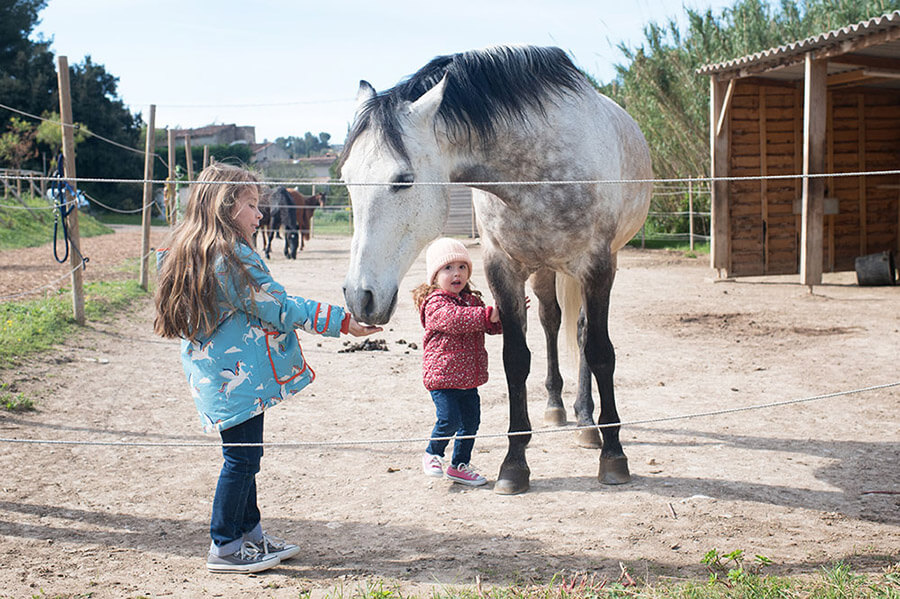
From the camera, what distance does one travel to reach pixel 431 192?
302cm

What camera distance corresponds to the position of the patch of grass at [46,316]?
625 centimetres

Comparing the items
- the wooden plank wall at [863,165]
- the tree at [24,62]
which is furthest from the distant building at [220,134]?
the wooden plank wall at [863,165]

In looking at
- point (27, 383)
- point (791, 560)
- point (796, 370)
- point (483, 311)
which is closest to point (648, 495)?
point (791, 560)

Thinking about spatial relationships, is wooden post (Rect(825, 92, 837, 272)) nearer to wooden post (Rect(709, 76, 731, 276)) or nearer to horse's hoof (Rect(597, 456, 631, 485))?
wooden post (Rect(709, 76, 731, 276))

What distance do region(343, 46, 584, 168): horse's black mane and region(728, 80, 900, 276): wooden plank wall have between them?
9813 millimetres

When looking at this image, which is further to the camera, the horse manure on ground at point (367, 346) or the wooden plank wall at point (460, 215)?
the wooden plank wall at point (460, 215)

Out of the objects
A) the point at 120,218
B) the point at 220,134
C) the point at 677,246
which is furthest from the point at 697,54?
the point at 220,134

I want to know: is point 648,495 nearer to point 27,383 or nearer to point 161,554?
point 161,554

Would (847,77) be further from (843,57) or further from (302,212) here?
(302,212)

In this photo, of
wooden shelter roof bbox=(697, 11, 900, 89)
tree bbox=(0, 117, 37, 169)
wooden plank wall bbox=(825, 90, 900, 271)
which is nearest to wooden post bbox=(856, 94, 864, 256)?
wooden plank wall bbox=(825, 90, 900, 271)

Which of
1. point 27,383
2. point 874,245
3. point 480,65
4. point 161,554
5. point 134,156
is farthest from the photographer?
point 134,156

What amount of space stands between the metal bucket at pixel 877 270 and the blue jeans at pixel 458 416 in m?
9.50

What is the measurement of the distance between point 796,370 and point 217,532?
4811mm

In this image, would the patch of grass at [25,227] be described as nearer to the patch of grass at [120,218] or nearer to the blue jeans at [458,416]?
Answer: the patch of grass at [120,218]
